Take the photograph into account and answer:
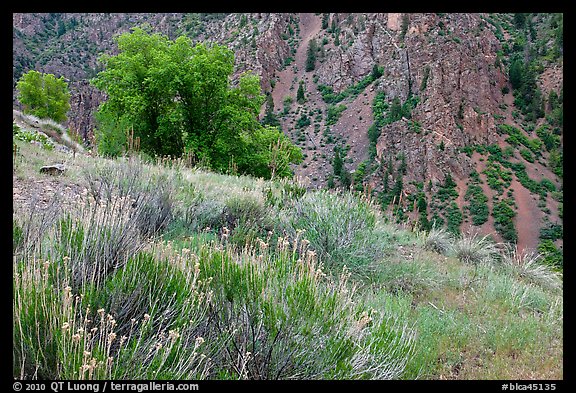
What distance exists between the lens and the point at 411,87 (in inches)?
2490

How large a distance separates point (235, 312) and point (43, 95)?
4174 centimetres

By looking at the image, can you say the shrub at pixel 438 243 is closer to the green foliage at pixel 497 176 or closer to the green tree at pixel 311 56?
the green foliage at pixel 497 176

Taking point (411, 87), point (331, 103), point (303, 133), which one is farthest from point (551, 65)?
point (303, 133)

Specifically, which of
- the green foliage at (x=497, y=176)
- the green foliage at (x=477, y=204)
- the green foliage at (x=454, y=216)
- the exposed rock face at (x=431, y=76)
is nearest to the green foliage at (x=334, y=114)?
the exposed rock face at (x=431, y=76)

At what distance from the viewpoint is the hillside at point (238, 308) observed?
2295 millimetres

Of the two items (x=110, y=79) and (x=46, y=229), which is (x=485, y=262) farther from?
(x=110, y=79)

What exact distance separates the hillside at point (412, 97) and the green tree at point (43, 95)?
18.2 ft

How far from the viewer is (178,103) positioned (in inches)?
708

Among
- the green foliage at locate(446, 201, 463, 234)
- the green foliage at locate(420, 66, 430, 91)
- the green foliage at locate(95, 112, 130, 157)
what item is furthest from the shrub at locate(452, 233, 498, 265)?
the green foliage at locate(420, 66, 430, 91)

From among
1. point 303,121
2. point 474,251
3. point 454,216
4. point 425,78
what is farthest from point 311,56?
point 474,251

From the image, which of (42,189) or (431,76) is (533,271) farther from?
→ (431,76)

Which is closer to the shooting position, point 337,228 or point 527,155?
point 337,228

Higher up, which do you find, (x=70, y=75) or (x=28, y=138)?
(x=70, y=75)

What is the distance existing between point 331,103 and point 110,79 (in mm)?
54622
